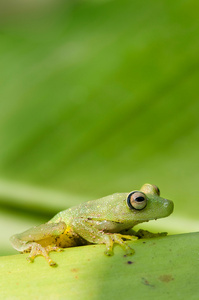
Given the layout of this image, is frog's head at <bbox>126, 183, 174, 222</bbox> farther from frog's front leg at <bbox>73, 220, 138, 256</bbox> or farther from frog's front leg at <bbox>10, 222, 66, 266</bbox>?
frog's front leg at <bbox>10, 222, 66, 266</bbox>

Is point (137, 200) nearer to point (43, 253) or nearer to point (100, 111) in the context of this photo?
point (43, 253)

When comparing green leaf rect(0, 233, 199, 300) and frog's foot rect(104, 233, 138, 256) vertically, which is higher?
frog's foot rect(104, 233, 138, 256)

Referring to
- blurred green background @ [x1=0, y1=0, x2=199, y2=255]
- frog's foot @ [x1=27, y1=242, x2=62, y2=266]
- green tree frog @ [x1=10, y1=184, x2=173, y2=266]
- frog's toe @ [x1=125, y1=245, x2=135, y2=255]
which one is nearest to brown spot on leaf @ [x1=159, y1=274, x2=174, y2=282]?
frog's toe @ [x1=125, y1=245, x2=135, y2=255]

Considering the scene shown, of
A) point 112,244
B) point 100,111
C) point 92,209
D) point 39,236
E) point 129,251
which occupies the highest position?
point 100,111

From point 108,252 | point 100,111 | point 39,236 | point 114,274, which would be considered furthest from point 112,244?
point 100,111

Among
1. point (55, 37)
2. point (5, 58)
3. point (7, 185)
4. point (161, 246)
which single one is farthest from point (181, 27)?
point (161, 246)

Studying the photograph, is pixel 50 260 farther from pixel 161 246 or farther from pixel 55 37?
pixel 55 37
